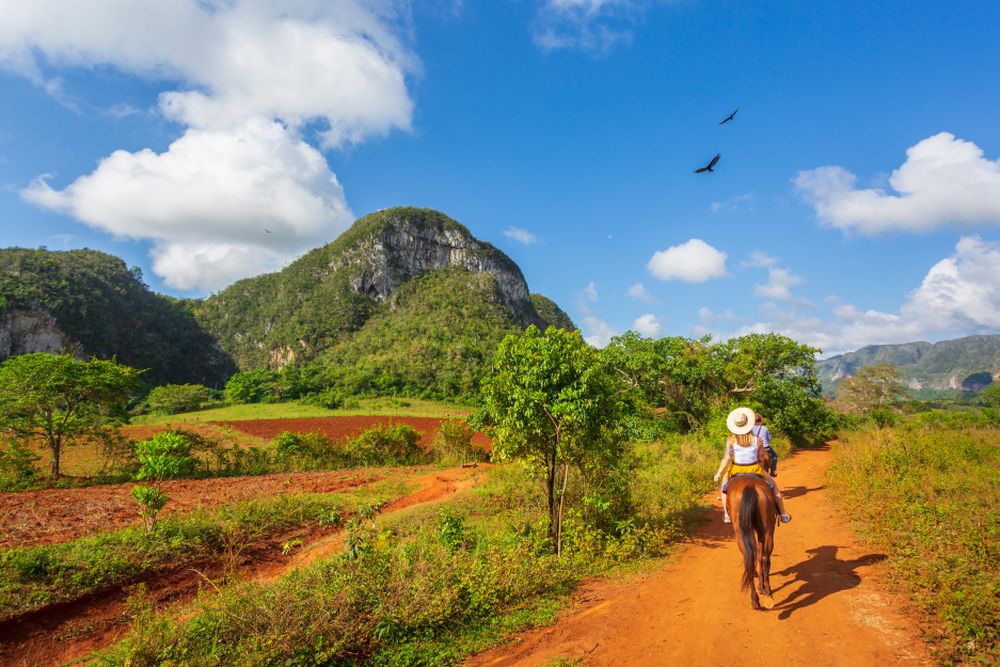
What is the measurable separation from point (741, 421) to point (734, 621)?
2322mm

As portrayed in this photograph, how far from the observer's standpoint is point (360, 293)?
110500 millimetres

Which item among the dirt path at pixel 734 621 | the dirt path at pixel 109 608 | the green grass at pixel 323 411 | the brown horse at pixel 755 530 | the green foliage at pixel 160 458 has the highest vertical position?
the green grass at pixel 323 411

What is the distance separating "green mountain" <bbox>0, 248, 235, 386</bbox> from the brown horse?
72.9m

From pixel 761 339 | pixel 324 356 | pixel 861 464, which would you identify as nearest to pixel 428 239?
pixel 324 356

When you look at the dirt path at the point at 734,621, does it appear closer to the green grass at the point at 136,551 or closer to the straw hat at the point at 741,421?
the straw hat at the point at 741,421

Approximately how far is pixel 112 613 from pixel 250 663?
4.48 meters

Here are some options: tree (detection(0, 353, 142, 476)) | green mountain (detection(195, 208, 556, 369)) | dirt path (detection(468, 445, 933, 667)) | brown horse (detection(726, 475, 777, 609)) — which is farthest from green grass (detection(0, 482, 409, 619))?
green mountain (detection(195, 208, 556, 369))

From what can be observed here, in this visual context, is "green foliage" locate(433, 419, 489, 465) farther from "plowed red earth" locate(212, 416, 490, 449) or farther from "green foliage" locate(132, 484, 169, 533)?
"green foliage" locate(132, 484, 169, 533)

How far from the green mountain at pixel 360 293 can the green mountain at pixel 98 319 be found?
11156mm

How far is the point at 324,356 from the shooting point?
304ft

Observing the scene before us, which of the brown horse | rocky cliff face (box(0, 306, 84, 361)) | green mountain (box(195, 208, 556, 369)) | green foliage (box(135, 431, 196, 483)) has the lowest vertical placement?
the brown horse

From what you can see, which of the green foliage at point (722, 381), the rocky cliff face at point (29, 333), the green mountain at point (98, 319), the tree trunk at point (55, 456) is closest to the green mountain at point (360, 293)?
the green mountain at point (98, 319)

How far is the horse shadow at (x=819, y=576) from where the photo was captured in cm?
533

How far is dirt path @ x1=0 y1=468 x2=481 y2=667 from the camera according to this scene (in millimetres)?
5762
